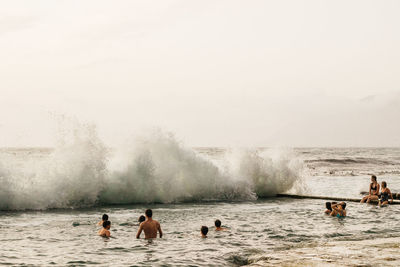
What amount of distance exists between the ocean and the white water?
6 centimetres

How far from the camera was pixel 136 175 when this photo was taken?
23.4 m

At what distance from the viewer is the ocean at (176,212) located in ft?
34.0

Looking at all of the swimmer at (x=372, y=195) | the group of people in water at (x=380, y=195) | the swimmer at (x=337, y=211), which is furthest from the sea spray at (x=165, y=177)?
the swimmer at (x=337, y=211)

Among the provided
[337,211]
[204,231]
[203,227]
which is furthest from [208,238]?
[337,211]

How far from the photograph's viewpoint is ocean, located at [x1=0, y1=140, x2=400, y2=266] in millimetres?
10375

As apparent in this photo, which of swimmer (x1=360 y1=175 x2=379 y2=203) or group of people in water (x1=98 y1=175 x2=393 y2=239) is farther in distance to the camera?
swimmer (x1=360 y1=175 x2=379 y2=203)

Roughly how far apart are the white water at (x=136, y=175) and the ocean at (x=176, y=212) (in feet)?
0.18

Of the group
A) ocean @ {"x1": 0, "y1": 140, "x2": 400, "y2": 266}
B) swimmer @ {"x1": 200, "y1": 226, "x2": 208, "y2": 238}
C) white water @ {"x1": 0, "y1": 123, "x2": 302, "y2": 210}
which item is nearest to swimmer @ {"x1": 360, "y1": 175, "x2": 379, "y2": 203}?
ocean @ {"x1": 0, "y1": 140, "x2": 400, "y2": 266}

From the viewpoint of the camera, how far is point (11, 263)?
974 cm

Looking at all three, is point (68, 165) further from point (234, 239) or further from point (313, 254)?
point (313, 254)

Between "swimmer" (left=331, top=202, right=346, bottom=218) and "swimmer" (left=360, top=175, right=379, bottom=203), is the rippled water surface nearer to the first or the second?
"swimmer" (left=331, top=202, right=346, bottom=218)

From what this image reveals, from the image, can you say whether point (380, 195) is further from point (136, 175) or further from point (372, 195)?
point (136, 175)

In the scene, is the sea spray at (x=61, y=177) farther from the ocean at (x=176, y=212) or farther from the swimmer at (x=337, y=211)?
the swimmer at (x=337, y=211)

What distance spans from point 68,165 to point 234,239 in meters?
11.8
